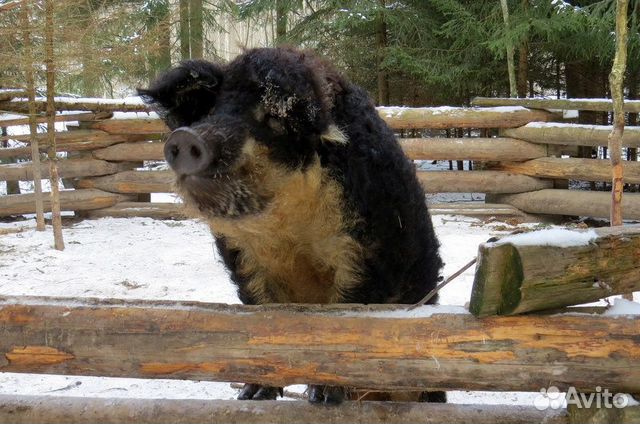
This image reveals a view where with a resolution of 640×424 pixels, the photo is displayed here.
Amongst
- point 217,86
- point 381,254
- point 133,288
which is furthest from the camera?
point 133,288

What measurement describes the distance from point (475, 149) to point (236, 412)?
6.62 metres

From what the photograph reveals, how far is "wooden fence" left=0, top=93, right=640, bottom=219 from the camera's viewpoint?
7617 mm

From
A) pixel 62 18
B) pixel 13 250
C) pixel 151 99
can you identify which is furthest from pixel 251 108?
pixel 13 250

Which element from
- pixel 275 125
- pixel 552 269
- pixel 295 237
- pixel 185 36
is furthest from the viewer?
pixel 185 36

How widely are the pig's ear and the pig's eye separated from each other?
252 millimetres

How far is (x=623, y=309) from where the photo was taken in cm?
204

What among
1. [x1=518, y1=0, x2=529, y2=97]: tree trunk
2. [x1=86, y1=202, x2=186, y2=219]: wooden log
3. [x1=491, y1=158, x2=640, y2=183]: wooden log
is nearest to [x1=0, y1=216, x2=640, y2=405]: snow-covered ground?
[x1=86, y1=202, x2=186, y2=219]: wooden log

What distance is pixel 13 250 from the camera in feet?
21.9

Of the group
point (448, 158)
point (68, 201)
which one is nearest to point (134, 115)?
A: point (68, 201)

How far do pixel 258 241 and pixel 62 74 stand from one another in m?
5.09

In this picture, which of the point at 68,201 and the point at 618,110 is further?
the point at 68,201

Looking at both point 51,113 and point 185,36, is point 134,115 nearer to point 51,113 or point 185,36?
point 185,36

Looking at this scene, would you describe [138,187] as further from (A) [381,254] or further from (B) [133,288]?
(A) [381,254]

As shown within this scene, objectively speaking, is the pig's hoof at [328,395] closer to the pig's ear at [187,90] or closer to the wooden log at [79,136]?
the pig's ear at [187,90]
